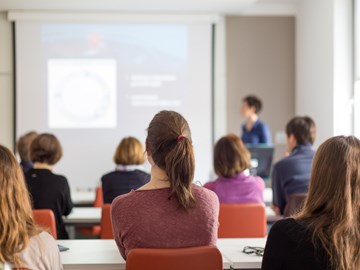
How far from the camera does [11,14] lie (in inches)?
285

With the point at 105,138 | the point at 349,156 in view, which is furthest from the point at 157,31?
the point at 349,156

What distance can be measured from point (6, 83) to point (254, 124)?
10.0 ft

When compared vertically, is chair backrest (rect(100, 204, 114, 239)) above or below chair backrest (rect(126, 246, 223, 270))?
below

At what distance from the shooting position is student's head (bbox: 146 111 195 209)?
2432 mm

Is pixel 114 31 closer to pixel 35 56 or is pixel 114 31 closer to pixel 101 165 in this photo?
pixel 35 56

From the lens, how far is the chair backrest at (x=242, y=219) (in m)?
3.64

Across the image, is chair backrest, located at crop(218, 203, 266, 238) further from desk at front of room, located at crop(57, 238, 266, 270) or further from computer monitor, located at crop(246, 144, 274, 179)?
computer monitor, located at crop(246, 144, 274, 179)

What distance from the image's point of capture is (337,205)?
198cm

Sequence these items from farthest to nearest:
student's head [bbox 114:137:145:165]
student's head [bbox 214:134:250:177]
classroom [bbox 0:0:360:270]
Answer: classroom [bbox 0:0:360:270]
student's head [bbox 114:137:145:165]
student's head [bbox 214:134:250:177]

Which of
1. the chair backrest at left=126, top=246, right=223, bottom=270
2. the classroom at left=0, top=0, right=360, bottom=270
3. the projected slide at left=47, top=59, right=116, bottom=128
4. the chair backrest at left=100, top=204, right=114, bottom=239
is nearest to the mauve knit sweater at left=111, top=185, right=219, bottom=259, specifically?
the chair backrest at left=126, top=246, right=223, bottom=270

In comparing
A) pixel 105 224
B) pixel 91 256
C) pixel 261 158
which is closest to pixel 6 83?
pixel 261 158

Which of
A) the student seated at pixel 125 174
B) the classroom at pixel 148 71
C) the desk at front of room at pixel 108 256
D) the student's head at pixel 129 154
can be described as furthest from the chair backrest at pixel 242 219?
the classroom at pixel 148 71

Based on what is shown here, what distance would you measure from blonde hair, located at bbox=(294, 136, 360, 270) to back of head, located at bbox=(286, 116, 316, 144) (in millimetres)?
2523

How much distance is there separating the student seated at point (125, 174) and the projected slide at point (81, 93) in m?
3.09
